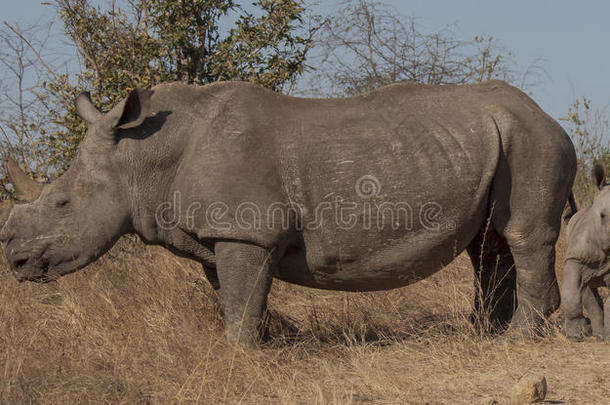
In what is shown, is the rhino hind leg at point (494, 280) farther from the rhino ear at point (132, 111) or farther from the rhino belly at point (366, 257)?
the rhino ear at point (132, 111)

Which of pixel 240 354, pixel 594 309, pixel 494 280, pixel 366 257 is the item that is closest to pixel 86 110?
pixel 240 354

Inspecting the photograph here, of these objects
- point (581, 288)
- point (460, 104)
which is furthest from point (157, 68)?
point (581, 288)

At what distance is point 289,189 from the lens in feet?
16.6

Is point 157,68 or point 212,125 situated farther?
point 157,68

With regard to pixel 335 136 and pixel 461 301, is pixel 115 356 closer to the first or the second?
pixel 335 136

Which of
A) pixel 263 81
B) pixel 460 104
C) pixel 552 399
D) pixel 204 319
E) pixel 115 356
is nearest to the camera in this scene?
pixel 552 399

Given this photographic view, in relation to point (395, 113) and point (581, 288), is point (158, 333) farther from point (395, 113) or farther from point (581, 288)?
point (581, 288)

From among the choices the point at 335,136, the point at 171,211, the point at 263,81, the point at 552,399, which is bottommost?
the point at 552,399

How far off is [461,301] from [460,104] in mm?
1718

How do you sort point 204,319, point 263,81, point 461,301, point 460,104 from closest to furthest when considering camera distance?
point 460,104 → point 204,319 → point 461,301 → point 263,81

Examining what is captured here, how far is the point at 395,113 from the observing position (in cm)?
539

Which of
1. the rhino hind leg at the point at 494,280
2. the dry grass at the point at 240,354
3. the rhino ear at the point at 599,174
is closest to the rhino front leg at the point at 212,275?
the dry grass at the point at 240,354

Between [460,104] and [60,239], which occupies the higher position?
[460,104]

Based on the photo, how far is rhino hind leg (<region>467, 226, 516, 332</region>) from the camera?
5820mm
